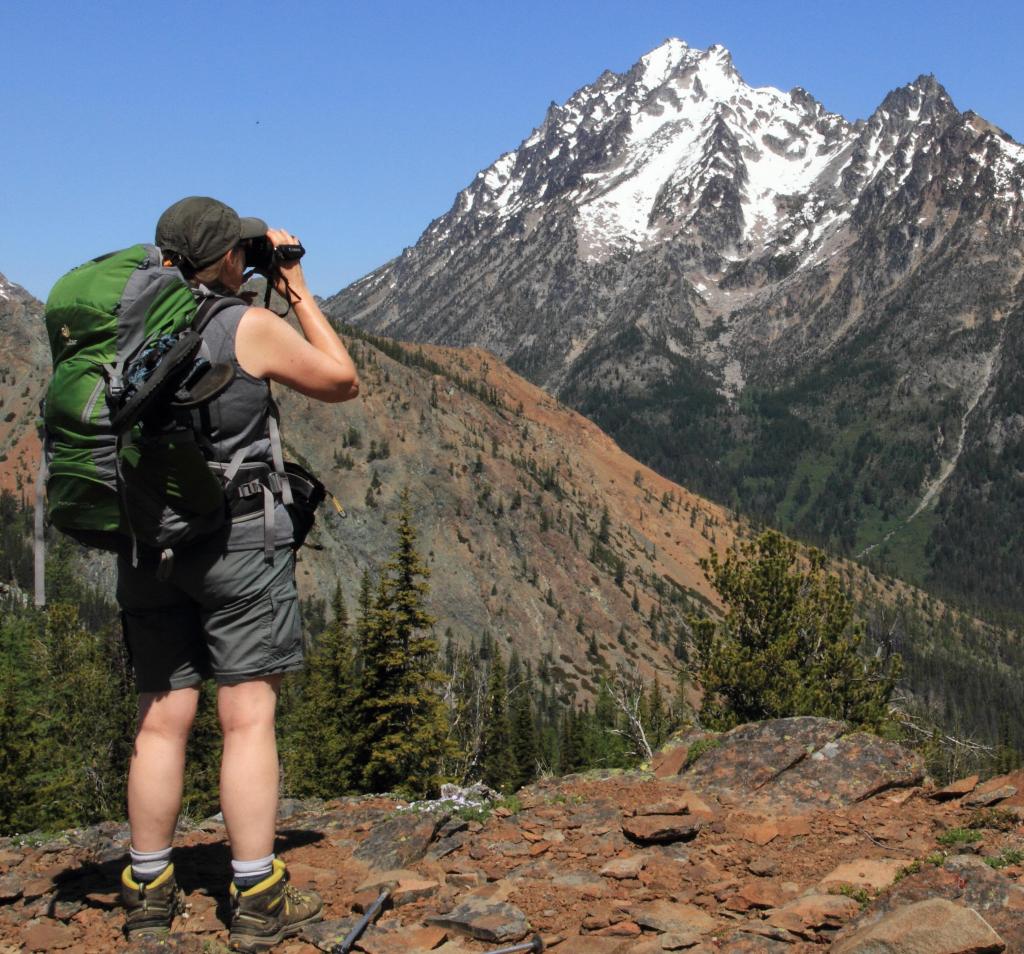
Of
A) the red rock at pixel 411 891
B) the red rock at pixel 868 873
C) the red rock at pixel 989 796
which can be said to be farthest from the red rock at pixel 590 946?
the red rock at pixel 989 796

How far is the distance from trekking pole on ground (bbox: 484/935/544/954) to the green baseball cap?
447 centimetres

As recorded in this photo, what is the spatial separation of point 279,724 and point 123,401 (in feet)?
171

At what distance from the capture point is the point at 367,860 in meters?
7.71

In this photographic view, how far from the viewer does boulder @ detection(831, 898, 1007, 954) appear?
5055 millimetres

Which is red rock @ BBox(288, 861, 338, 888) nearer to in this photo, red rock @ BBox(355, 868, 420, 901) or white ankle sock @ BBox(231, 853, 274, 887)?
red rock @ BBox(355, 868, 420, 901)

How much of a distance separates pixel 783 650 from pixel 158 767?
19.7m

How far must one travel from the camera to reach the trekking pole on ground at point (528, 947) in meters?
5.68

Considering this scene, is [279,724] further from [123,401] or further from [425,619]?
[123,401]

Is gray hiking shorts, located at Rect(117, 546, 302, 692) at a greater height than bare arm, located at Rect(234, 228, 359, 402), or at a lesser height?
lesser

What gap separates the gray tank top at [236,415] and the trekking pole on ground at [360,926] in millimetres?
2370

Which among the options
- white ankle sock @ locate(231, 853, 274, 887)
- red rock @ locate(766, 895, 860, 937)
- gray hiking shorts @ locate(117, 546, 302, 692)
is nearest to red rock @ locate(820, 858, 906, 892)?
red rock @ locate(766, 895, 860, 937)

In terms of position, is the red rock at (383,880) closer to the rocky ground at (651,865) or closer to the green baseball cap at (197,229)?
the rocky ground at (651,865)

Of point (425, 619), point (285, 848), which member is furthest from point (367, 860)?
point (425, 619)

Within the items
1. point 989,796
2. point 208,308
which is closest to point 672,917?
point 989,796
